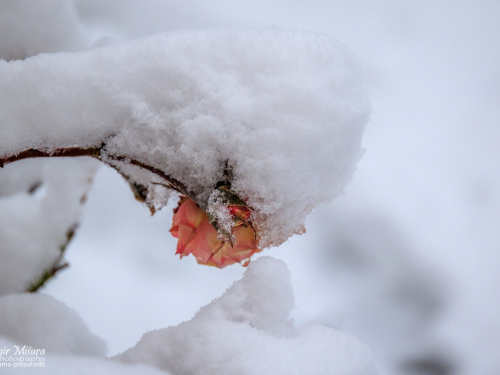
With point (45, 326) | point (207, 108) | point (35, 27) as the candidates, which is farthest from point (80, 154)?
point (35, 27)

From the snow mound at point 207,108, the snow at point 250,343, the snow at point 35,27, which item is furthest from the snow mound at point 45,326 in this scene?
the snow at point 35,27

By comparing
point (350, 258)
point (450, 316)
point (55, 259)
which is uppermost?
point (350, 258)

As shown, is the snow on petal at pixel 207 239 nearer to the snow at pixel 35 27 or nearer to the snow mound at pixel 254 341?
the snow mound at pixel 254 341

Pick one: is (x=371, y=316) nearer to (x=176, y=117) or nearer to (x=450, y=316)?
(x=450, y=316)

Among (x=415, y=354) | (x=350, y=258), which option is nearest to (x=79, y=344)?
(x=350, y=258)

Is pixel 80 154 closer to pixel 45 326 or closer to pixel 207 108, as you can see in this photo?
pixel 207 108
